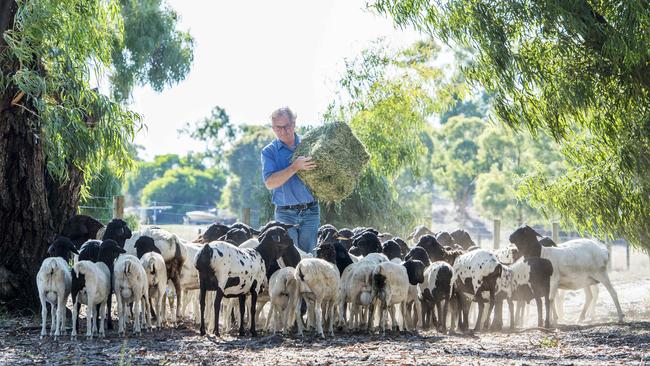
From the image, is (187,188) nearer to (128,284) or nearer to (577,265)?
(577,265)

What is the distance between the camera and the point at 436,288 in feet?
40.8

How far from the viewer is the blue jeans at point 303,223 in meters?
13.2

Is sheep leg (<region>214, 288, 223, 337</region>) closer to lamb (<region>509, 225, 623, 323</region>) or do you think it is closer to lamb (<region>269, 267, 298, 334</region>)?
lamb (<region>269, 267, 298, 334</region>)

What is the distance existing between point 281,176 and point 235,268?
1.93m

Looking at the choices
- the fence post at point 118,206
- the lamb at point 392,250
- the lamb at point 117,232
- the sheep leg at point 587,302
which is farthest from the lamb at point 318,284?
the fence post at point 118,206

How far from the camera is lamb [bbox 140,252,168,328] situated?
11.4 meters

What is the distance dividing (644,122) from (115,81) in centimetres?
1800

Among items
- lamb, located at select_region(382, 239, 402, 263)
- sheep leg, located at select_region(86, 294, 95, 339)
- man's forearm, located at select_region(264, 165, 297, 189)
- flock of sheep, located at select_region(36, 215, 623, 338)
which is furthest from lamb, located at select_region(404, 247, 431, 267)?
sheep leg, located at select_region(86, 294, 95, 339)

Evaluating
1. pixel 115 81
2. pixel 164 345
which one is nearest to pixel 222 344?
pixel 164 345

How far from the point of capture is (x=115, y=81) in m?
27.6

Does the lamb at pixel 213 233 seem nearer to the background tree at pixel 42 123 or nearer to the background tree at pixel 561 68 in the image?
the background tree at pixel 42 123

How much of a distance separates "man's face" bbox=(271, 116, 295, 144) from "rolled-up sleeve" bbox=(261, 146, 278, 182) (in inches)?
10.6

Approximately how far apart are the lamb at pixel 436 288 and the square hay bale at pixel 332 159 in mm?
1880

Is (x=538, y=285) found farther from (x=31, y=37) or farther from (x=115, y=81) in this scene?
(x=115, y=81)
